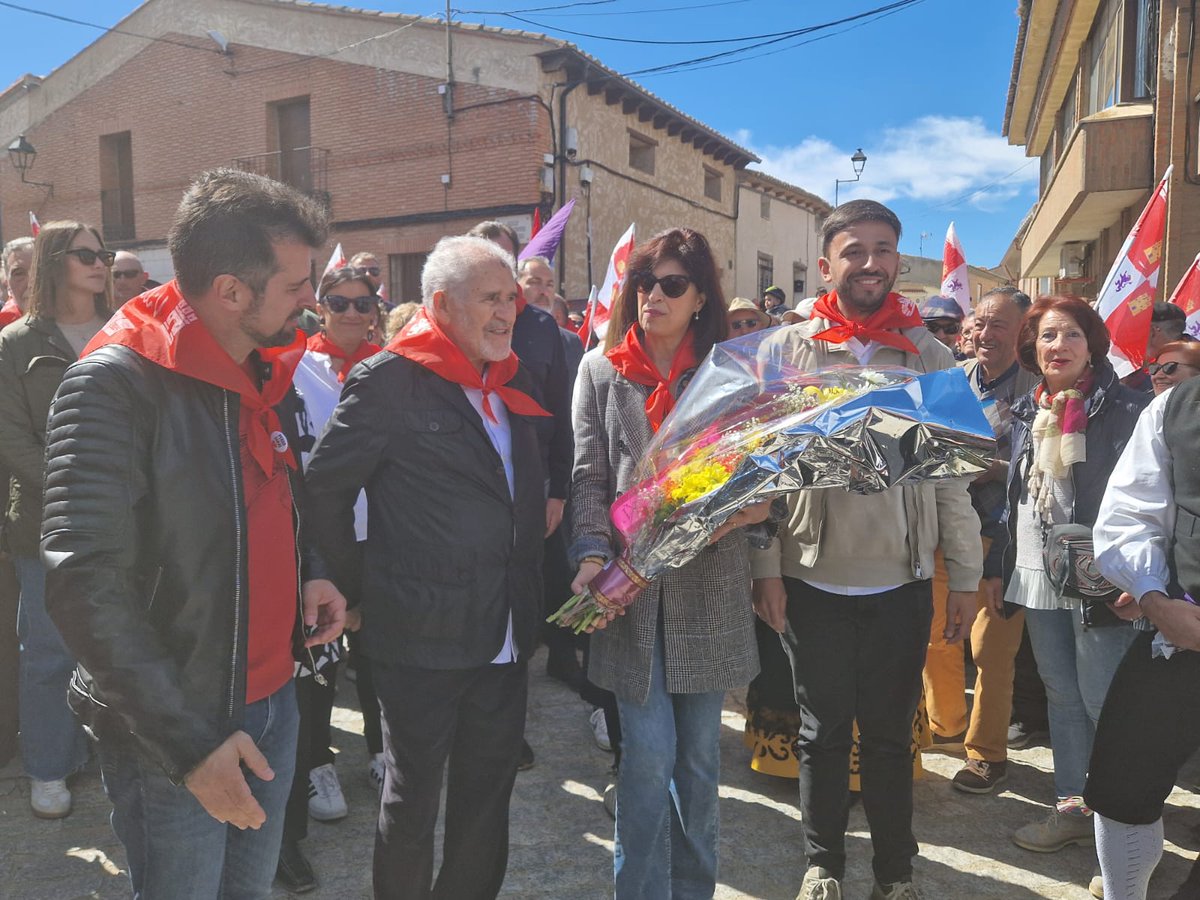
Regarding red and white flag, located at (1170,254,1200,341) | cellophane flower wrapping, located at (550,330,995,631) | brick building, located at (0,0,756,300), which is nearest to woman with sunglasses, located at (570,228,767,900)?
cellophane flower wrapping, located at (550,330,995,631)

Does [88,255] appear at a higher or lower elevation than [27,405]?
higher

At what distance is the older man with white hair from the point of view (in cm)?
229

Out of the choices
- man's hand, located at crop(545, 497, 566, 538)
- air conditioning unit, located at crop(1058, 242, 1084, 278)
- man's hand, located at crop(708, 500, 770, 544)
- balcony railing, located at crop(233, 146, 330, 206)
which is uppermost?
balcony railing, located at crop(233, 146, 330, 206)

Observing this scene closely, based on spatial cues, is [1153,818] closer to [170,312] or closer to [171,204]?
[170,312]

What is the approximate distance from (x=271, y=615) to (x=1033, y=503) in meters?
2.72

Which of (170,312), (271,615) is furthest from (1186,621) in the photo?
(170,312)

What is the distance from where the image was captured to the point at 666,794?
2469 millimetres

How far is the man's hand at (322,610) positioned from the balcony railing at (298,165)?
16.9 m

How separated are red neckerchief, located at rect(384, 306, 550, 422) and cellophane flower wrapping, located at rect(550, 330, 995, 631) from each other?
459 millimetres

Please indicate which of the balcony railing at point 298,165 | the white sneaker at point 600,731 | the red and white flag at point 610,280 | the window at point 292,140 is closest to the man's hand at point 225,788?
the white sneaker at point 600,731

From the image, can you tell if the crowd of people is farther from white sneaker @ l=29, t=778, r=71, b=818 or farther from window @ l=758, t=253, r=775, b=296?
window @ l=758, t=253, r=775, b=296

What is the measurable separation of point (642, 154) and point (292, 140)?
7665mm

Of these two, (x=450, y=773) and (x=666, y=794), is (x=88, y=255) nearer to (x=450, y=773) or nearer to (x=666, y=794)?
(x=450, y=773)

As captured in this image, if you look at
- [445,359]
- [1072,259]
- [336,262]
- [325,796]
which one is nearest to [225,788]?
[445,359]
